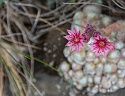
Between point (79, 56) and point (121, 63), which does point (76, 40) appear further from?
point (121, 63)

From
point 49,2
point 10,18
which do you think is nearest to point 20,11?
point 10,18

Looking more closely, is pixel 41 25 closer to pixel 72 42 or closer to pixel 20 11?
pixel 20 11

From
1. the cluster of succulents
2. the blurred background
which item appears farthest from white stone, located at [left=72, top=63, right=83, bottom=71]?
the blurred background

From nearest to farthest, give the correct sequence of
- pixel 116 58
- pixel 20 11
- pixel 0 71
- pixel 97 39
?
pixel 97 39 < pixel 116 58 < pixel 0 71 < pixel 20 11

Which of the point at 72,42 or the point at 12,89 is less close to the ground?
the point at 72,42

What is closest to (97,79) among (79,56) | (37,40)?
(79,56)

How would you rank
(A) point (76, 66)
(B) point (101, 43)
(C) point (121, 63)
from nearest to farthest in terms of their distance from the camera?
(B) point (101, 43) → (C) point (121, 63) → (A) point (76, 66)

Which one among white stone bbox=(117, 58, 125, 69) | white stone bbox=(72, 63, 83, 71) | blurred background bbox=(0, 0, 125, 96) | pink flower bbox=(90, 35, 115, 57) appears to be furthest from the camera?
blurred background bbox=(0, 0, 125, 96)

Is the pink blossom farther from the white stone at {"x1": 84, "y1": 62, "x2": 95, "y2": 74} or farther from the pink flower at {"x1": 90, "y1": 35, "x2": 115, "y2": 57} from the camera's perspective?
the white stone at {"x1": 84, "y1": 62, "x2": 95, "y2": 74}

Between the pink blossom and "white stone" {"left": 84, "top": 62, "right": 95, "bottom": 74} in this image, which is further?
"white stone" {"left": 84, "top": 62, "right": 95, "bottom": 74}
